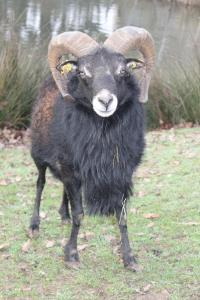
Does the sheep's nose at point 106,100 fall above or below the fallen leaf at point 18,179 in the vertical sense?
→ above

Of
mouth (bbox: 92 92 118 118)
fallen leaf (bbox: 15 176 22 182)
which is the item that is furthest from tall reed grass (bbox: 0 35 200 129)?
mouth (bbox: 92 92 118 118)

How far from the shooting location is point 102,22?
2433 centimetres

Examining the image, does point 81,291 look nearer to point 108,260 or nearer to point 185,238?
point 108,260

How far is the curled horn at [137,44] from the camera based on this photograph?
517cm

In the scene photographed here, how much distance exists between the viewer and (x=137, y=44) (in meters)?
5.35

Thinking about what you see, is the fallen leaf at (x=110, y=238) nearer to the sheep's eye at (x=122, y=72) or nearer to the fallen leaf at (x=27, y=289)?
the fallen leaf at (x=27, y=289)

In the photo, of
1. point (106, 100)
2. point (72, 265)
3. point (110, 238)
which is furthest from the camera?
point (110, 238)

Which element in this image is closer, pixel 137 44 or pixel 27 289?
pixel 27 289

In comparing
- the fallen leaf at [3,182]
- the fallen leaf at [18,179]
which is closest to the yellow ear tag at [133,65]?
the fallen leaf at [3,182]

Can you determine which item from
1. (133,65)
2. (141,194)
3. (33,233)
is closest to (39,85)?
(141,194)

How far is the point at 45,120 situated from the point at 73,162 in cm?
95

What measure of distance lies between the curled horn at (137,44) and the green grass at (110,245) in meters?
1.54

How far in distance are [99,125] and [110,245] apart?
1.36 metres

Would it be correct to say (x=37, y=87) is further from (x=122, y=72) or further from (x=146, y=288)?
(x=146, y=288)
